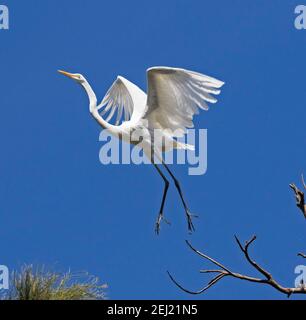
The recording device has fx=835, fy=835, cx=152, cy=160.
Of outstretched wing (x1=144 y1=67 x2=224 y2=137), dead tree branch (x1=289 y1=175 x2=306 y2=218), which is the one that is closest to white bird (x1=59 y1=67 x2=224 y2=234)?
outstretched wing (x1=144 y1=67 x2=224 y2=137)

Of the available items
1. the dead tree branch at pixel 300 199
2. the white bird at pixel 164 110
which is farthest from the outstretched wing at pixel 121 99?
the dead tree branch at pixel 300 199

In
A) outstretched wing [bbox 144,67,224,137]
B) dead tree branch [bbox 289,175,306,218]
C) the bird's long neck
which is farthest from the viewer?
the bird's long neck

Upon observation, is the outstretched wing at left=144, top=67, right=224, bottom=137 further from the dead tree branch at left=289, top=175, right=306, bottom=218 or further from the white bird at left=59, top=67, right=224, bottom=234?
the dead tree branch at left=289, top=175, right=306, bottom=218

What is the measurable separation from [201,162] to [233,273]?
4.19 m

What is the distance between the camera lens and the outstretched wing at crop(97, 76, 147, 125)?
12.1 metres

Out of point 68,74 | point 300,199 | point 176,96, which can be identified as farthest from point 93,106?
point 300,199

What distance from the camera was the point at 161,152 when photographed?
35.7ft

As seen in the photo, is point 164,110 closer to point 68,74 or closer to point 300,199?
point 68,74

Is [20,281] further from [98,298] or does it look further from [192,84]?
[192,84]

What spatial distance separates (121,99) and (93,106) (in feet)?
4.58

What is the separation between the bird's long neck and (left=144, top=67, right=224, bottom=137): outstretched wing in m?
0.56

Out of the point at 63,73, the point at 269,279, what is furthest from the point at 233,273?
the point at 63,73

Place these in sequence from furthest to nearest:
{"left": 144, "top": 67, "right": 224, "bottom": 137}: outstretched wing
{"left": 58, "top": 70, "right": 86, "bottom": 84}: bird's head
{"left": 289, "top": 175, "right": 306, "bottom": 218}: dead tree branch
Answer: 1. {"left": 58, "top": 70, "right": 86, "bottom": 84}: bird's head
2. {"left": 144, "top": 67, "right": 224, "bottom": 137}: outstretched wing
3. {"left": 289, "top": 175, "right": 306, "bottom": 218}: dead tree branch

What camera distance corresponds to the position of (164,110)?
1066 cm
